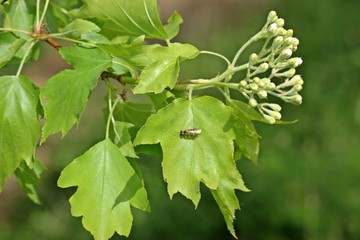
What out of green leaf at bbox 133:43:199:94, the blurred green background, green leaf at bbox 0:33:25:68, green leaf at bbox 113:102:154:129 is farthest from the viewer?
the blurred green background

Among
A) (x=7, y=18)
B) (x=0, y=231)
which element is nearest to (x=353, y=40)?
(x=0, y=231)

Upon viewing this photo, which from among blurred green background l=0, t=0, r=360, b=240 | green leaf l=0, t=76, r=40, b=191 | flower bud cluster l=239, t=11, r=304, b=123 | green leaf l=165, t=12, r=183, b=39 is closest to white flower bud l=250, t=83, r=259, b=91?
flower bud cluster l=239, t=11, r=304, b=123

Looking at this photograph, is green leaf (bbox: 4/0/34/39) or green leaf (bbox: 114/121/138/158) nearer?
green leaf (bbox: 114/121/138/158)

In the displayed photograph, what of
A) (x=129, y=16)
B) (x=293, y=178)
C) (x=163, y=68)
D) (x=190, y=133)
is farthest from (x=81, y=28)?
(x=293, y=178)

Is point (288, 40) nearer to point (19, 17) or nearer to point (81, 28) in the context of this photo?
point (81, 28)

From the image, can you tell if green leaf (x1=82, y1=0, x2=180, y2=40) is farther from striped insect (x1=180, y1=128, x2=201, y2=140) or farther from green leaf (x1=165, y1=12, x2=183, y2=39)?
striped insect (x1=180, y1=128, x2=201, y2=140)

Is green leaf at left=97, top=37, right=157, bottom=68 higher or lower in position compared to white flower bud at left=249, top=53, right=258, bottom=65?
lower

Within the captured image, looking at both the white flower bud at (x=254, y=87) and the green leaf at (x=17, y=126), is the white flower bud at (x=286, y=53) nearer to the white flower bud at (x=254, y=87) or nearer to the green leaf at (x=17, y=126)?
the white flower bud at (x=254, y=87)

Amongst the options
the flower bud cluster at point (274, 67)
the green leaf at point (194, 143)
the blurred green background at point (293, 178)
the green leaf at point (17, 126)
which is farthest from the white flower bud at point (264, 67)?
the blurred green background at point (293, 178)
